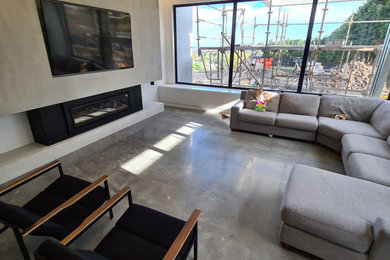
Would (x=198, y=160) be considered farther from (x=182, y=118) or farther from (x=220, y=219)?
(x=182, y=118)

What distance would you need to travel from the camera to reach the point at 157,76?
4.57m

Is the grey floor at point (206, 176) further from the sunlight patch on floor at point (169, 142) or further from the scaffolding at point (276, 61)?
the scaffolding at point (276, 61)

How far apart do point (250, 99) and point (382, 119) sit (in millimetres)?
1949

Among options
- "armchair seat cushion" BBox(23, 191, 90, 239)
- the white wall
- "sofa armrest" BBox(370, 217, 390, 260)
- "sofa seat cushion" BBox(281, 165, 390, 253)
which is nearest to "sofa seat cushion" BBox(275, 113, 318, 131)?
"sofa seat cushion" BBox(281, 165, 390, 253)

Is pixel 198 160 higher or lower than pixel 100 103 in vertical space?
lower

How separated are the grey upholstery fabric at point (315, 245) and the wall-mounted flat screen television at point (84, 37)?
3101 mm

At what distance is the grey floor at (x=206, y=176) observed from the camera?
1.71 meters

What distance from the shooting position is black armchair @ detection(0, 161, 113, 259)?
3.82 feet

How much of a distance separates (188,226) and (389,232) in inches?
46.1

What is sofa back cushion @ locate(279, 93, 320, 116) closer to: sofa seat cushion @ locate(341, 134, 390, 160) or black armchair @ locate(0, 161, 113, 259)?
sofa seat cushion @ locate(341, 134, 390, 160)

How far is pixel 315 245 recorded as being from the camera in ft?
4.95

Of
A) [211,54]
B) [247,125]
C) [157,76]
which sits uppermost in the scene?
[211,54]

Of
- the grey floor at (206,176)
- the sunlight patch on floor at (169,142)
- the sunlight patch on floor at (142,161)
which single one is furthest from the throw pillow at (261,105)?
the sunlight patch on floor at (142,161)

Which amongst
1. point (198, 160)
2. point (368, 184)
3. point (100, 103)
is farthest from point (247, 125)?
point (100, 103)
